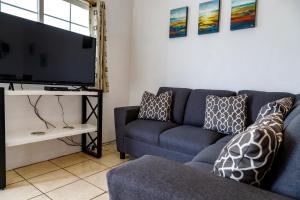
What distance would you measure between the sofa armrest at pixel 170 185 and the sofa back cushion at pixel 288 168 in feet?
0.28

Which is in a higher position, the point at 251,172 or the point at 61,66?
the point at 61,66

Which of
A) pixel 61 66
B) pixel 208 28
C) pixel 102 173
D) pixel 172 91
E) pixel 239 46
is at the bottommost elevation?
pixel 102 173

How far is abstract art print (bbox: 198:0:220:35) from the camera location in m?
2.66

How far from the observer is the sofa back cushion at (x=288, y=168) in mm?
749

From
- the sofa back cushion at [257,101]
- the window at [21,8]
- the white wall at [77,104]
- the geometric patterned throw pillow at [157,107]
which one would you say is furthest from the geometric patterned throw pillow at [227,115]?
the window at [21,8]

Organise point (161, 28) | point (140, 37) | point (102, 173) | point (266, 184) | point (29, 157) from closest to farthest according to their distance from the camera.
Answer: point (266, 184)
point (102, 173)
point (29, 157)
point (161, 28)
point (140, 37)

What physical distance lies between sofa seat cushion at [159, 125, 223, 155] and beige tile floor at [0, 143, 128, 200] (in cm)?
73

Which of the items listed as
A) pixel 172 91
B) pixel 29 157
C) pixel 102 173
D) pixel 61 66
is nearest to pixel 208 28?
pixel 172 91

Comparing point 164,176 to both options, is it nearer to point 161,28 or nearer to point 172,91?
point 172,91

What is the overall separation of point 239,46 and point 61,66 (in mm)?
2091

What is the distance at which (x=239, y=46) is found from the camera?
100 inches

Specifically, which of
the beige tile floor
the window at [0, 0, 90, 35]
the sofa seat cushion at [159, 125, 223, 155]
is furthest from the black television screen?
the sofa seat cushion at [159, 125, 223, 155]

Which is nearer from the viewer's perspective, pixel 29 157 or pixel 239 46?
pixel 29 157

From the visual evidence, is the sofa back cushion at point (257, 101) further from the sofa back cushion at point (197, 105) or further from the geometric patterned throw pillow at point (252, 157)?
the geometric patterned throw pillow at point (252, 157)
